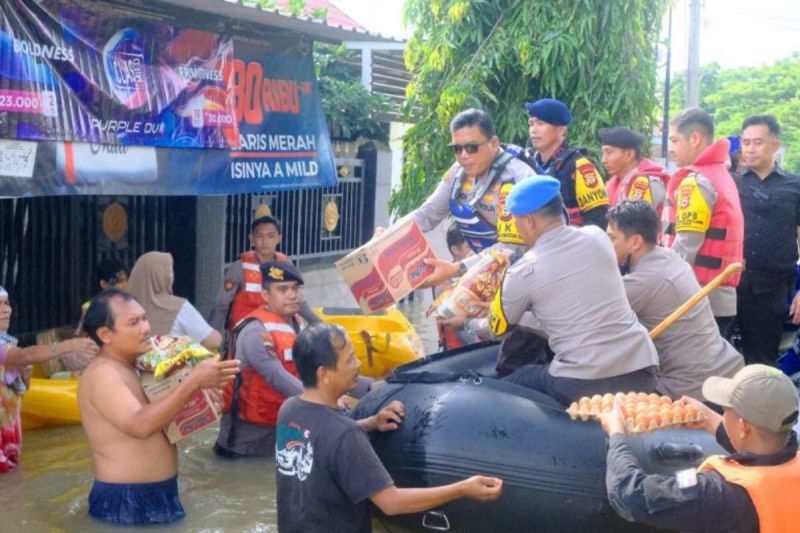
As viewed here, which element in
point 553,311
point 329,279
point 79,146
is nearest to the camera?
point 553,311

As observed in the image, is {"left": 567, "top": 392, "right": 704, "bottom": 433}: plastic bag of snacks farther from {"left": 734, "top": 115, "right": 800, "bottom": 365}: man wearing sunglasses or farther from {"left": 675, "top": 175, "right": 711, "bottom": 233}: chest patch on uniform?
{"left": 734, "top": 115, "right": 800, "bottom": 365}: man wearing sunglasses

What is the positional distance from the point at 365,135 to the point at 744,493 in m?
9.62

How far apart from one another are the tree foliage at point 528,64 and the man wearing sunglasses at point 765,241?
10.8 ft

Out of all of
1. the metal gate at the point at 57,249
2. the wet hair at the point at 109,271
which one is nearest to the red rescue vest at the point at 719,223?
the wet hair at the point at 109,271

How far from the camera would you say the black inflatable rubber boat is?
4.72 meters

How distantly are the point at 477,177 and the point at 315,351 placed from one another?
258 centimetres

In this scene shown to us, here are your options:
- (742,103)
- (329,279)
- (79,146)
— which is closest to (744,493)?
(79,146)

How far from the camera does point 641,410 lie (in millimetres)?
4664

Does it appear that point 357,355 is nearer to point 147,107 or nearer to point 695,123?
point 147,107

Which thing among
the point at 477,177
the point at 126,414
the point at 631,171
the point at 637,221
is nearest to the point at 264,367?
the point at 126,414

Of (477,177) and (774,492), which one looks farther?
(477,177)

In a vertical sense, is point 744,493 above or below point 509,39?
below

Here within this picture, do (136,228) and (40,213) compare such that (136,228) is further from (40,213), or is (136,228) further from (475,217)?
(475,217)

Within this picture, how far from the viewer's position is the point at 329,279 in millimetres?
12094
